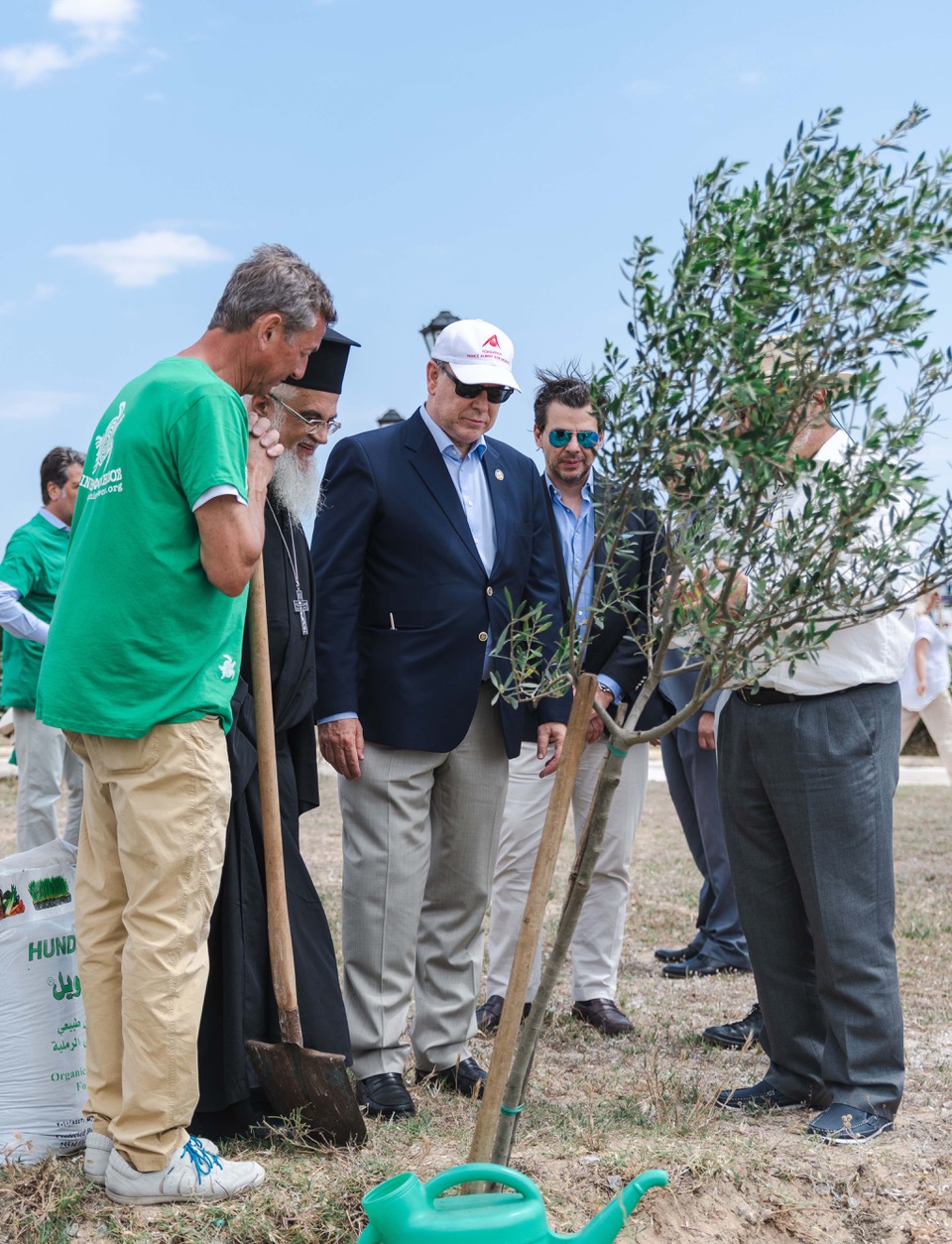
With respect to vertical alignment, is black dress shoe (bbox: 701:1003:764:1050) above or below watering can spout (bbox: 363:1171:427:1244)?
below

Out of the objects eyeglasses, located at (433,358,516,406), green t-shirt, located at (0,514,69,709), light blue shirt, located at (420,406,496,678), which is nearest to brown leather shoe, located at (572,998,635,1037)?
light blue shirt, located at (420,406,496,678)

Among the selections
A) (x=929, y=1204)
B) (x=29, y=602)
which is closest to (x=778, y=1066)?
(x=929, y=1204)

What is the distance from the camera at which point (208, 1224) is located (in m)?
A: 2.86

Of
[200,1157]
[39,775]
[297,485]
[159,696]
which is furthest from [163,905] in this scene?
→ [39,775]

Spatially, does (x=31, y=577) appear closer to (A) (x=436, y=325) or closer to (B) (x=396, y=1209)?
(A) (x=436, y=325)

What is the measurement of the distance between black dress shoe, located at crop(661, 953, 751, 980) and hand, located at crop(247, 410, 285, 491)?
12.2ft

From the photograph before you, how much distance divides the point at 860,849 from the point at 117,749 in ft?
6.72

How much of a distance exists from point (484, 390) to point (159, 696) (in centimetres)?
155

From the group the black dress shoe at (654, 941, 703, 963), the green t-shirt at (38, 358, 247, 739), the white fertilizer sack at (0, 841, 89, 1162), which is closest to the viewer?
the green t-shirt at (38, 358, 247, 739)

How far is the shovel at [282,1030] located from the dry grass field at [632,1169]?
9 centimetres

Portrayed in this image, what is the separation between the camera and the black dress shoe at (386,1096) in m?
3.71

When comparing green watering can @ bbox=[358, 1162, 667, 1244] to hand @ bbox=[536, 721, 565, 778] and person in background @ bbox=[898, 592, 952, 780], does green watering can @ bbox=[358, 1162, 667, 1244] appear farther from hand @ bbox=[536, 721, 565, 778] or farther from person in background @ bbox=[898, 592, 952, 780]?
person in background @ bbox=[898, 592, 952, 780]

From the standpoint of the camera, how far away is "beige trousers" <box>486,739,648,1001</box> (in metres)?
4.91

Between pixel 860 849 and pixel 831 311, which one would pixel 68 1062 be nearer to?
pixel 860 849
